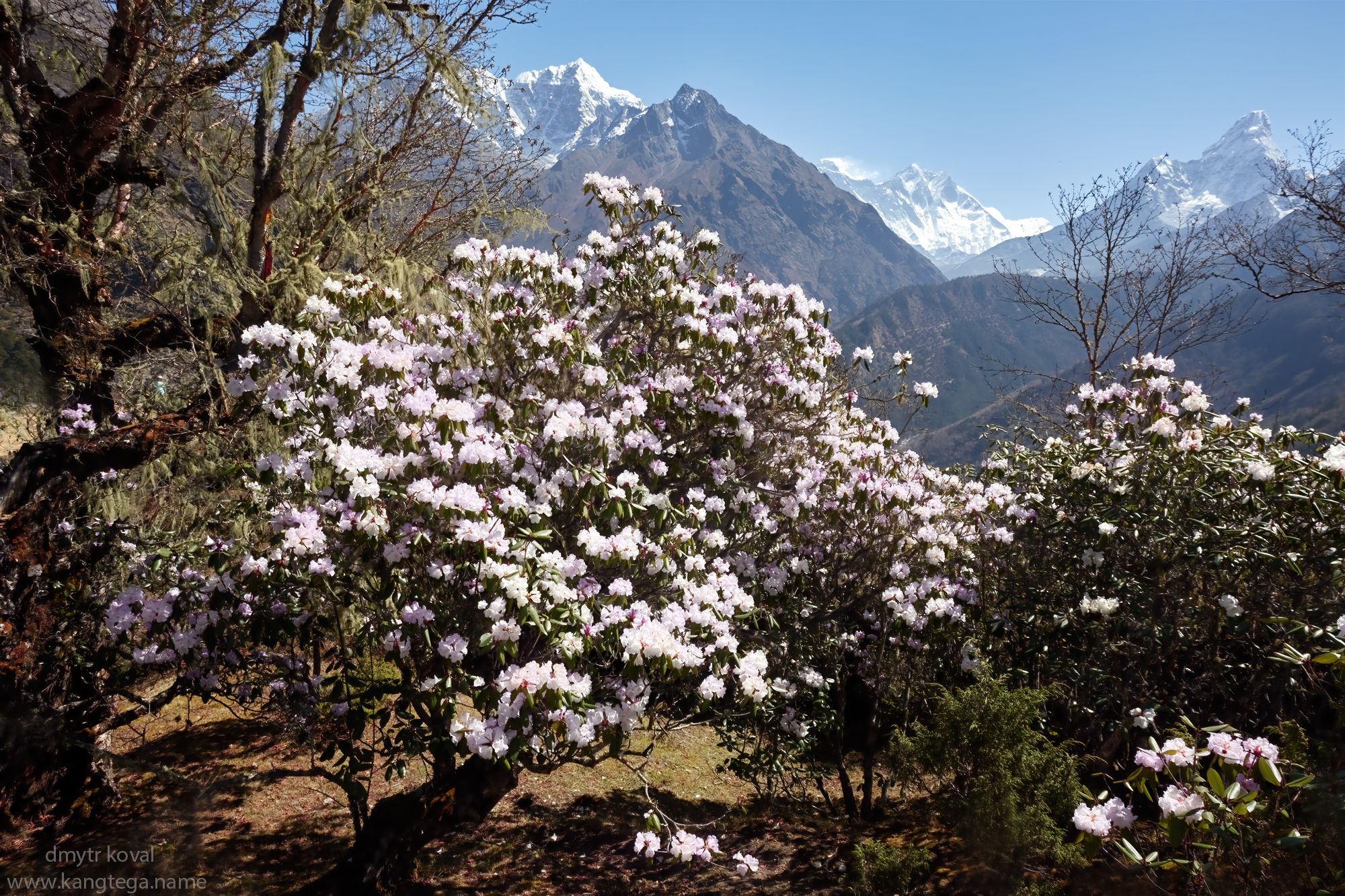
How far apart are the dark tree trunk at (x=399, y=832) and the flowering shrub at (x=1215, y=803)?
361 centimetres

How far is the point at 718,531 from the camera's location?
503 centimetres

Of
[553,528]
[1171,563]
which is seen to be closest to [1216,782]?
[553,528]

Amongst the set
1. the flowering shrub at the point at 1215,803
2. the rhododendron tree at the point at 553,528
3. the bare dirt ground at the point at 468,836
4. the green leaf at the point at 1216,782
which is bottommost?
the bare dirt ground at the point at 468,836

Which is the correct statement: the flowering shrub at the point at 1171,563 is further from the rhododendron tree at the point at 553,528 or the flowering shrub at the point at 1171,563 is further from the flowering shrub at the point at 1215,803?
the flowering shrub at the point at 1215,803

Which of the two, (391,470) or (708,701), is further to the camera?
(708,701)

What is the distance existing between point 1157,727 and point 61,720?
775 cm

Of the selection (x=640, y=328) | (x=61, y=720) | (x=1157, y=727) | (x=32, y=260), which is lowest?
(x=1157, y=727)

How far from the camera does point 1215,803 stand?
238 centimetres

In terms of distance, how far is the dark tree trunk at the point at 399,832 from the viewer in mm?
4605

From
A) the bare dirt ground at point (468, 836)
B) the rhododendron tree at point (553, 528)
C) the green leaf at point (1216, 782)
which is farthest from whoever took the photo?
the bare dirt ground at point (468, 836)

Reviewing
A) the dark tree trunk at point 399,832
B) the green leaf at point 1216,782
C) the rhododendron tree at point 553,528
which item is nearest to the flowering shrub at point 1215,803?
the green leaf at point 1216,782

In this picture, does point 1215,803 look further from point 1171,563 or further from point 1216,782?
point 1171,563

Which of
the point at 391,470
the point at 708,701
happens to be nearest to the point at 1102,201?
the point at 708,701

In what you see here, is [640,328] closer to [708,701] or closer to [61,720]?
[708,701]
